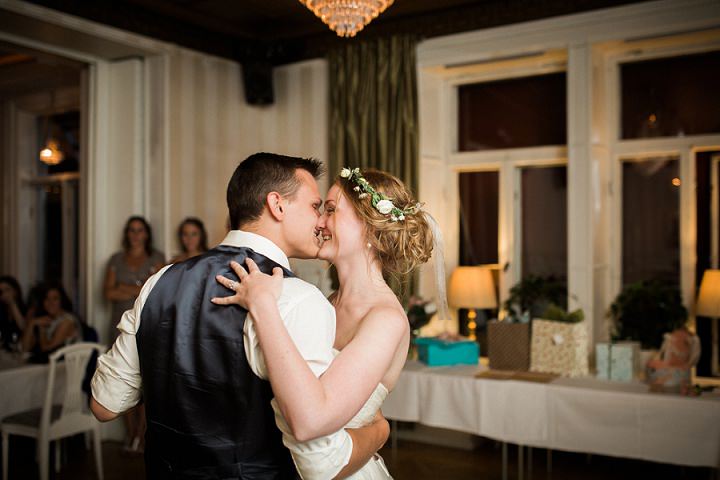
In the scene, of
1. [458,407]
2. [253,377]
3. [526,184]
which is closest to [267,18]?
[526,184]

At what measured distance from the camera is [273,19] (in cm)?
600

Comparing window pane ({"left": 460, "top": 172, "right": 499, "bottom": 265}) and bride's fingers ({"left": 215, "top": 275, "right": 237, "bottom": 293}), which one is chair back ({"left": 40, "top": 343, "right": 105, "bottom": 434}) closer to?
window pane ({"left": 460, "top": 172, "right": 499, "bottom": 265})

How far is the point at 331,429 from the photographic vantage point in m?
1.47

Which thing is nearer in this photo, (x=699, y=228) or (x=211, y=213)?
(x=699, y=228)

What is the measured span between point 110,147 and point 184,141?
1.96 feet

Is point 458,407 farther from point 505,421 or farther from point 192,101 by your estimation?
point 192,101

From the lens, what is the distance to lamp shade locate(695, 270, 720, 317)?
4344 mm

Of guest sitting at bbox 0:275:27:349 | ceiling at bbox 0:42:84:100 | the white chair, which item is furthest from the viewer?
ceiling at bbox 0:42:84:100

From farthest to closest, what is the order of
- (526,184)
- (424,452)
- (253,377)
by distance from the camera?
(526,184)
(424,452)
(253,377)

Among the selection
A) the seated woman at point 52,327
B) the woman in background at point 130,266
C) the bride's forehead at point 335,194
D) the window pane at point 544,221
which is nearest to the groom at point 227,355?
the bride's forehead at point 335,194

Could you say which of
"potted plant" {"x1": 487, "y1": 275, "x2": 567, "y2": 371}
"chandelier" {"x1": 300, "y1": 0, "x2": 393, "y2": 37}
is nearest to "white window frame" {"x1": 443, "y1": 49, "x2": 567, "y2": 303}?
"potted plant" {"x1": 487, "y1": 275, "x2": 567, "y2": 371}

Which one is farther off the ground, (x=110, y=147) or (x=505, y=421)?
(x=110, y=147)

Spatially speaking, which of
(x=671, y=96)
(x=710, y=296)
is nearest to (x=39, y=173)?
(x=671, y=96)

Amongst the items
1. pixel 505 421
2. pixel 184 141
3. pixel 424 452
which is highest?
pixel 184 141
